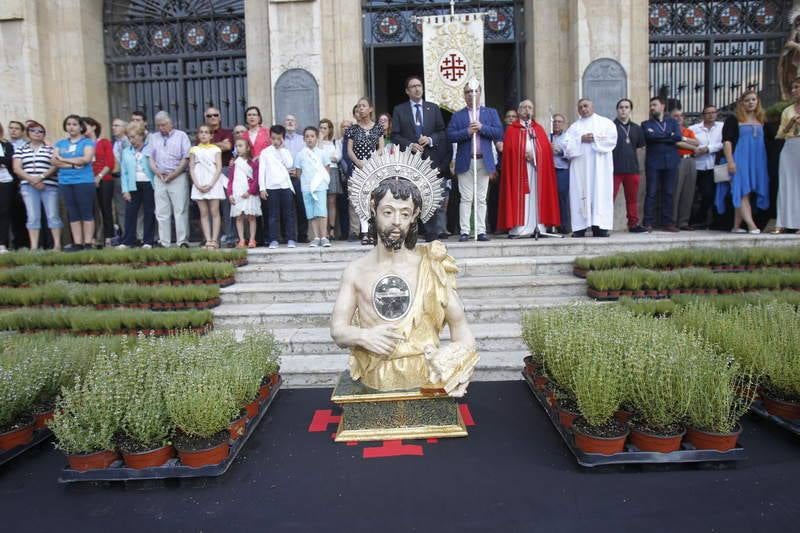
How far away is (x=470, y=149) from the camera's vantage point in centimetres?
872

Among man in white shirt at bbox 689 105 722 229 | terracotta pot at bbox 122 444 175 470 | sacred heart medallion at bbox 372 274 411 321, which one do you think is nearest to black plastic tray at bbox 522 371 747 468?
sacred heart medallion at bbox 372 274 411 321

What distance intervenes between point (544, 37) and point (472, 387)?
891 cm

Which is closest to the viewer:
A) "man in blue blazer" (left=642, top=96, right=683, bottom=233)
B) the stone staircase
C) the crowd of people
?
the stone staircase

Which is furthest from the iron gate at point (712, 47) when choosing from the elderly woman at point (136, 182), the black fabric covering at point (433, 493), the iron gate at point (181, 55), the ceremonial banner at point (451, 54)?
the elderly woman at point (136, 182)

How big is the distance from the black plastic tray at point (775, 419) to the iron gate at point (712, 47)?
971 centimetres

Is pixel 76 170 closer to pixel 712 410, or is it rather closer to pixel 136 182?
pixel 136 182

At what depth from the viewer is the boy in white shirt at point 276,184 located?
8641 mm

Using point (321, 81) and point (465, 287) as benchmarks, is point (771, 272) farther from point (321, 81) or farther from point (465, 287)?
point (321, 81)

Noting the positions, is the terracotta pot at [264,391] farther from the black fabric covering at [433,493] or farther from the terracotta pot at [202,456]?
the terracotta pot at [202,456]

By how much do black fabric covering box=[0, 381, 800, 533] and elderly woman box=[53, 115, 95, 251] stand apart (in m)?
6.19

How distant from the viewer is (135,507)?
3.03 meters

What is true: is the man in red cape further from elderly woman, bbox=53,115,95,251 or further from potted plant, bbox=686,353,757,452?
elderly woman, bbox=53,115,95,251

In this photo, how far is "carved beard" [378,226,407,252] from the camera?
3607 millimetres

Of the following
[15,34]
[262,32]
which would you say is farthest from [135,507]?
[15,34]
